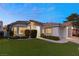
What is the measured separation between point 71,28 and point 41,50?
0.99 ft

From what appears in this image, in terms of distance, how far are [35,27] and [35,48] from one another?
6.8 inches

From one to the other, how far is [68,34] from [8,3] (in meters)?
0.55

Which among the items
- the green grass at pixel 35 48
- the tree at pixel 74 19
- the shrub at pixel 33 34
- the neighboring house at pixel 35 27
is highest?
the tree at pixel 74 19

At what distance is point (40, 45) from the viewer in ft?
32.4

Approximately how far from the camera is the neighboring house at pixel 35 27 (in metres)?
9.87

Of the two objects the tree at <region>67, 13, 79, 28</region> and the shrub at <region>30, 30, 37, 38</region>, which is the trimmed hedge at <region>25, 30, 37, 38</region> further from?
the tree at <region>67, 13, 79, 28</region>

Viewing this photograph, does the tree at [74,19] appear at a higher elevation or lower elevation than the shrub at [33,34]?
higher

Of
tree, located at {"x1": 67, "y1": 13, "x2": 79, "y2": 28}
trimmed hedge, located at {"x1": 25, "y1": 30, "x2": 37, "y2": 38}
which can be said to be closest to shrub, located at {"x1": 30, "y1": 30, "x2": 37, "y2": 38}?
trimmed hedge, located at {"x1": 25, "y1": 30, "x2": 37, "y2": 38}

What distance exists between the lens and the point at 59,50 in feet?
32.3

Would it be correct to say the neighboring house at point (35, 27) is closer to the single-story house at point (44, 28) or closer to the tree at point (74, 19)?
the single-story house at point (44, 28)

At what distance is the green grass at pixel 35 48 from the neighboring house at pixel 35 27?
78 millimetres

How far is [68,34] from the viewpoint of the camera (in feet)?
32.4

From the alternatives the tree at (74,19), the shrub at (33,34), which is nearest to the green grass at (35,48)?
the shrub at (33,34)

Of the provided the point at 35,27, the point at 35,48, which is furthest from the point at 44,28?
the point at 35,48
